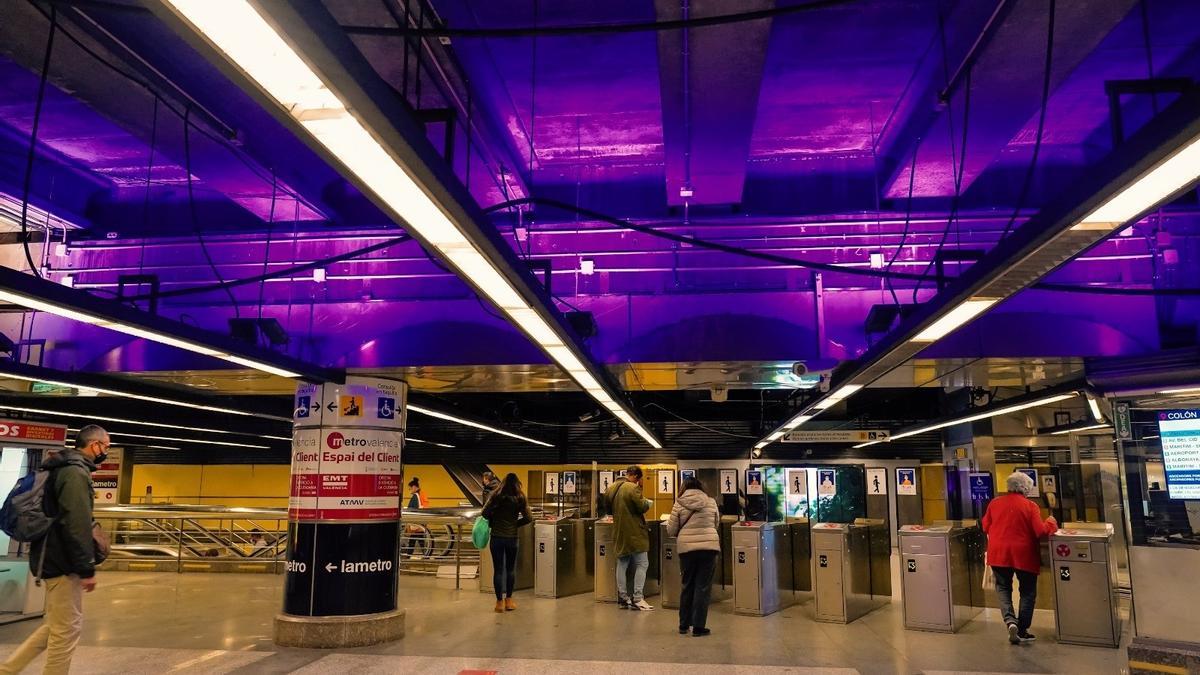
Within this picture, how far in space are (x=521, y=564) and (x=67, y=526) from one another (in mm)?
7128

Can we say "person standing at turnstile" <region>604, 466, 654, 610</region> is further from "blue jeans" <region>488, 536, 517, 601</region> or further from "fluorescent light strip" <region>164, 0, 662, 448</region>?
"fluorescent light strip" <region>164, 0, 662, 448</region>

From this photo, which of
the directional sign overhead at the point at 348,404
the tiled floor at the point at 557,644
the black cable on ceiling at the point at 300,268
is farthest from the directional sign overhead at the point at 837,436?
the black cable on ceiling at the point at 300,268

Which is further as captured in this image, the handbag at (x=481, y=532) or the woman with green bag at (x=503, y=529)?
the handbag at (x=481, y=532)

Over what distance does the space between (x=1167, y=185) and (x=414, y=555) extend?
12856 mm

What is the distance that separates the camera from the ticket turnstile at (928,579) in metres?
7.84

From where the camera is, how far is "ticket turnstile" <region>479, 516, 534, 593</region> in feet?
Answer: 34.7

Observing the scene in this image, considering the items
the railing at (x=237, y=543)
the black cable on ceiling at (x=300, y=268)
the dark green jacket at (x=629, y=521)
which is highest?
the black cable on ceiling at (x=300, y=268)

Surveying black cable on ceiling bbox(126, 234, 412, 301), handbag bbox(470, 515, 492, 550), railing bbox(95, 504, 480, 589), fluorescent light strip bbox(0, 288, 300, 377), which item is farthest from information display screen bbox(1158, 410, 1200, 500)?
railing bbox(95, 504, 480, 589)

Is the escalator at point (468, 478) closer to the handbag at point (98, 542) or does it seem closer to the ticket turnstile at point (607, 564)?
the ticket turnstile at point (607, 564)

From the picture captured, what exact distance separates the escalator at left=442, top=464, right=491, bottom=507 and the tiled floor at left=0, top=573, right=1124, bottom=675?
12084 millimetres

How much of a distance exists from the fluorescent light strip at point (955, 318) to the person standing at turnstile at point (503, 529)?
17.8 feet

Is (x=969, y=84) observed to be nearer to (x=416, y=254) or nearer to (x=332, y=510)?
(x=416, y=254)

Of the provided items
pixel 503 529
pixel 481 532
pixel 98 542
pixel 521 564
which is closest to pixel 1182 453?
pixel 503 529

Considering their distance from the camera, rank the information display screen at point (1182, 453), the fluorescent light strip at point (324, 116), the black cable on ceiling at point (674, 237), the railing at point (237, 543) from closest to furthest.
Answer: the fluorescent light strip at point (324, 116) < the black cable on ceiling at point (674, 237) < the information display screen at point (1182, 453) < the railing at point (237, 543)
